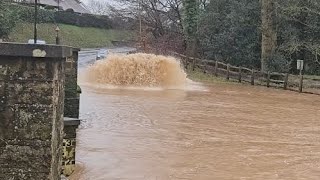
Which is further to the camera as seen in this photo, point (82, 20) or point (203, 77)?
point (82, 20)

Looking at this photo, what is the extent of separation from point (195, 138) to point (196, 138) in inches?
0.9

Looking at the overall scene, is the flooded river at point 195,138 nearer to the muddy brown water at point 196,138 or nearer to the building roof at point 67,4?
the muddy brown water at point 196,138

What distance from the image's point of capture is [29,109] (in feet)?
14.9

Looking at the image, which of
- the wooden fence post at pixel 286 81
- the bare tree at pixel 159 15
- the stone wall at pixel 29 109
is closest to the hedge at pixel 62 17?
the bare tree at pixel 159 15

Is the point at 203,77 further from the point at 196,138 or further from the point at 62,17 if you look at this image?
the point at 62,17

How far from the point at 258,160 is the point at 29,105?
17.4 feet

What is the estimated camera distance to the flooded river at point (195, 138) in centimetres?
813

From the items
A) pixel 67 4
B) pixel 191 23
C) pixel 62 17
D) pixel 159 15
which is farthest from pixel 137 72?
pixel 67 4

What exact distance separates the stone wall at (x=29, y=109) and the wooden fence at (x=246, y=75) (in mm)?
20039

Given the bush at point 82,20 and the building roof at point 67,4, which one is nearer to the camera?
the bush at point 82,20

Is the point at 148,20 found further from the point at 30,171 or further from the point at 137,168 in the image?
the point at 30,171

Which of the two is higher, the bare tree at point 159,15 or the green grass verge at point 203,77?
the bare tree at point 159,15

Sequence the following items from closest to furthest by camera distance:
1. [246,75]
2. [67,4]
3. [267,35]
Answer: [246,75] < [267,35] < [67,4]

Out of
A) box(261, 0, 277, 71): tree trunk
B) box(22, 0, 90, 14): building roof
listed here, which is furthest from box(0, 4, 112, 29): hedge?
box(261, 0, 277, 71): tree trunk
